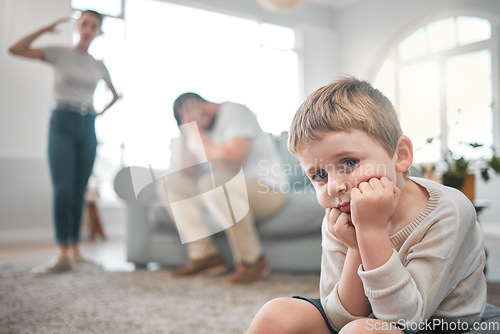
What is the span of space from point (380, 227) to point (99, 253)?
210 cm

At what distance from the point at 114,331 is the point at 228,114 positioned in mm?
796

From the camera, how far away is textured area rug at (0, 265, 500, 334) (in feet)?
Result: 3.12

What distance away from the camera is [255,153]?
1491 millimetres

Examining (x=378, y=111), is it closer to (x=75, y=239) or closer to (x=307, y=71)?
(x=75, y=239)

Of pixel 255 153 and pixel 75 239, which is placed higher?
pixel 255 153

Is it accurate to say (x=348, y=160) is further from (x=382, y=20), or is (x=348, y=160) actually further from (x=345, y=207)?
(x=382, y=20)

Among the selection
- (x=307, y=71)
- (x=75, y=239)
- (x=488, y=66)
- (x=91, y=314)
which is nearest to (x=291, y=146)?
(x=91, y=314)

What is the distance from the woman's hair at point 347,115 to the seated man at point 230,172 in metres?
0.91

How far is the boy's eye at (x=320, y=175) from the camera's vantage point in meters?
0.47

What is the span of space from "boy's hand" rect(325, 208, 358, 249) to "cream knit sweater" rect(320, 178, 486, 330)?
0.04 metres

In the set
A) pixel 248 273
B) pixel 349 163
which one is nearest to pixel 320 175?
pixel 349 163

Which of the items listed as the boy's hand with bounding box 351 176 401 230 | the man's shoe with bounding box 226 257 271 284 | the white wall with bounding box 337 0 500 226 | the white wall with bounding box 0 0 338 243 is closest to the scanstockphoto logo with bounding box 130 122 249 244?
the man's shoe with bounding box 226 257 271 284

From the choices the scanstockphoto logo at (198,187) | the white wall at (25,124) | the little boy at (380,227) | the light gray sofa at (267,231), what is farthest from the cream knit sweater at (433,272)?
the white wall at (25,124)

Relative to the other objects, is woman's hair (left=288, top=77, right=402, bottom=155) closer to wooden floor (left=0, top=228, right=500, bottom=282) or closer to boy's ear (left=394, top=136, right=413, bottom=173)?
boy's ear (left=394, top=136, right=413, bottom=173)
